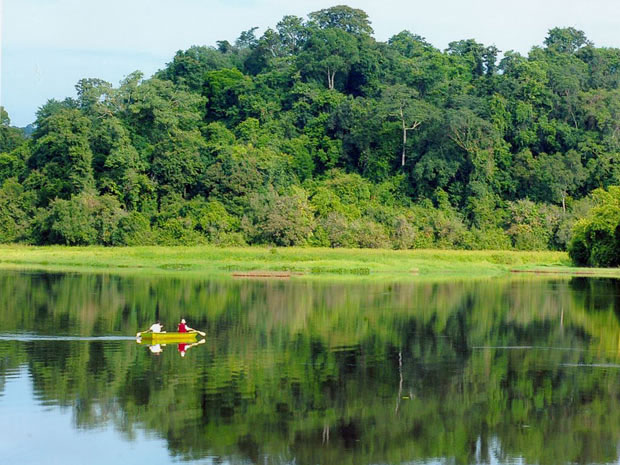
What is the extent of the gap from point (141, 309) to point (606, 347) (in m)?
15.6

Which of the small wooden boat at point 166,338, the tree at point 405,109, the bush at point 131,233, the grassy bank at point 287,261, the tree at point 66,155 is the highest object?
the tree at point 405,109

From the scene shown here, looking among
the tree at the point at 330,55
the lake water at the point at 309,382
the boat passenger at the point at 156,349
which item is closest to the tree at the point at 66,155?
the tree at the point at 330,55

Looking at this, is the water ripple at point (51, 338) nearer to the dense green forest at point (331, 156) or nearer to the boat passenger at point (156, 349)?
the boat passenger at point (156, 349)

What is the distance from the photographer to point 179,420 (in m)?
17.5

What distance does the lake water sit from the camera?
Answer: 633 inches

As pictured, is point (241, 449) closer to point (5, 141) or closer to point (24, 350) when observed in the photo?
point (24, 350)

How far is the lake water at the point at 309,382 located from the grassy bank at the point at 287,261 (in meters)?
17.9

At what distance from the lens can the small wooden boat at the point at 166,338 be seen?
2578cm

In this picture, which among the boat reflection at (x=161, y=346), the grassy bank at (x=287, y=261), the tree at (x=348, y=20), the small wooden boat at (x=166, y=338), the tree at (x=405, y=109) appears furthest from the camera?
the tree at (x=348, y=20)

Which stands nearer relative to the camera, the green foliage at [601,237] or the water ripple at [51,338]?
the water ripple at [51,338]

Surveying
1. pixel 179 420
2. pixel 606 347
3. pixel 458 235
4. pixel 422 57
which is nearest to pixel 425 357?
pixel 606 347

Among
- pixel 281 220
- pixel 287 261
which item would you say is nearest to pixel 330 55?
pixel 281 220

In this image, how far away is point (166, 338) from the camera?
25.8 metres

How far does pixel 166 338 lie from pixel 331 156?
52.9 meters
